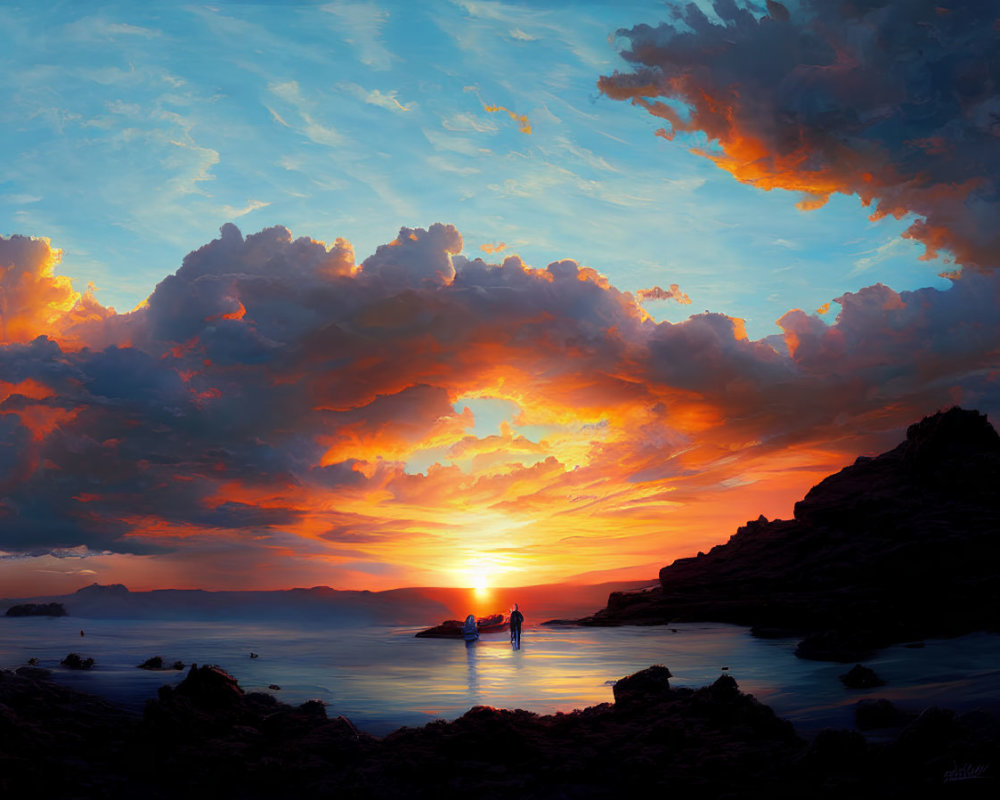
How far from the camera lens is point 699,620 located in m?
A: 42.6

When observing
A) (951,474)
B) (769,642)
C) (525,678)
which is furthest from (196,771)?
(951,474)

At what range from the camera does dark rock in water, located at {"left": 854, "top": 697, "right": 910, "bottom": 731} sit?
12055 mm

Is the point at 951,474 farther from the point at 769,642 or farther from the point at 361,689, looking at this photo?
the point at 361,689

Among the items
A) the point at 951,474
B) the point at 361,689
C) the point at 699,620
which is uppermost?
the point at 951,474

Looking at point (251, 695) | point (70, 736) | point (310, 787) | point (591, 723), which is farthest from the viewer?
point (251, 695)

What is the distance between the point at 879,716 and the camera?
12.1 meters

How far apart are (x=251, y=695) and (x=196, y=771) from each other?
4.61 metres

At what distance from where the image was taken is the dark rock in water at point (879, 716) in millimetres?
12055

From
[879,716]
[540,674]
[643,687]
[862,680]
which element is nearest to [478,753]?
[643,687]

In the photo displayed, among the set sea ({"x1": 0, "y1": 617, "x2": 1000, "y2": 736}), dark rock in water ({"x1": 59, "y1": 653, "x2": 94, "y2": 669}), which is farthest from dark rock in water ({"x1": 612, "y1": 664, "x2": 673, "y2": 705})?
dark rock in water ({"x1": 59, "y1": 653, "x2": 94, "y2": 669})

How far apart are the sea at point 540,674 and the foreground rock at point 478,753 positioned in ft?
5.94

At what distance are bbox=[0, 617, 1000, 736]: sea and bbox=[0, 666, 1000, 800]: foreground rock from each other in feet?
5.94

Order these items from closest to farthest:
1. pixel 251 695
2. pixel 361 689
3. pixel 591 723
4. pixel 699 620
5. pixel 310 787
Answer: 1. pixel 310 787
2. pixel 591 723
3. pixel 251 695
4. pixel 361 689
5. pixel 699 620

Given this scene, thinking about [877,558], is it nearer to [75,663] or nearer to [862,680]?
[862,680]
